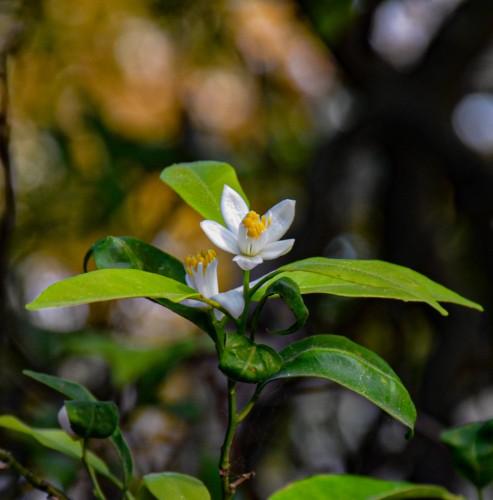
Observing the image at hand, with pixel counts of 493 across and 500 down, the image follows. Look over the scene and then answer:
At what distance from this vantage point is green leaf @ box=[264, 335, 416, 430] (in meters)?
0.53

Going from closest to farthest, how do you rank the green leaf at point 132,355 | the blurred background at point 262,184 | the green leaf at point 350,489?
the green leaf at point 350,489 < the green leaf at point 132,355 < the blurred background at point 262,184

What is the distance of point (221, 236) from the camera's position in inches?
23.7

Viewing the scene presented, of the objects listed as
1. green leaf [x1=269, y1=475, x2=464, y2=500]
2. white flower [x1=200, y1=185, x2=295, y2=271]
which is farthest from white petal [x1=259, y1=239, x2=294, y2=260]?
green leaf [x1=269, y1=475, x2=464, y2=500]

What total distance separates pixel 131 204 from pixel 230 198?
4.41ft

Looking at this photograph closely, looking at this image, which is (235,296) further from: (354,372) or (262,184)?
(262,184)

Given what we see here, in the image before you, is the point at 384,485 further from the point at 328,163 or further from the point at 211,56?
the point at 211,56

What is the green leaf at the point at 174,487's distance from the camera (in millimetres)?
608

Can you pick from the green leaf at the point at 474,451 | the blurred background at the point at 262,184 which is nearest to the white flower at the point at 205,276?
the green leaf at the point at 474,451

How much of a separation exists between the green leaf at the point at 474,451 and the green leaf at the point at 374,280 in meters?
0.22

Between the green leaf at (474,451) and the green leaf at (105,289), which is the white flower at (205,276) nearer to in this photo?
the green leaf at (105,289)

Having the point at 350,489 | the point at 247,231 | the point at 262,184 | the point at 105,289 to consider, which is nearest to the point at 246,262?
the point at 247,231

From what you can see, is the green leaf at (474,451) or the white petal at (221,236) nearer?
the white petal at (221,236)

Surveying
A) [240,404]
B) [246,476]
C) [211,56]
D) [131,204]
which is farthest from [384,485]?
[211,56]

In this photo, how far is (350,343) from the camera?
1.86ft
